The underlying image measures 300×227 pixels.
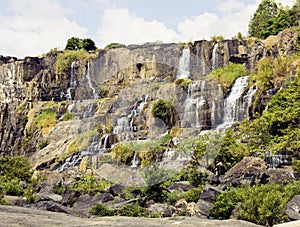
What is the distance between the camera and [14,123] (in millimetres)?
39000

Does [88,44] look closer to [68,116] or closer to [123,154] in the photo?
[68,116]

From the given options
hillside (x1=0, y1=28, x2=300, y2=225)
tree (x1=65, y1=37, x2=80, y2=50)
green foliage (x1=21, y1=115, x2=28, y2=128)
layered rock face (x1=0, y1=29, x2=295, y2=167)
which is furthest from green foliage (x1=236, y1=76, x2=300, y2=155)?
tree (x1=65, y1=37, x2=80, y2=50)

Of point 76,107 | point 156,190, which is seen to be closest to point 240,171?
point 156,190

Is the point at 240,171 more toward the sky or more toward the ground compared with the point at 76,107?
more toward the ground

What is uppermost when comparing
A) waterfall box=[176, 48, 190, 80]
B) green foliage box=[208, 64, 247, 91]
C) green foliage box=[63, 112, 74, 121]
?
waterfall box=[176, 48, 190, 80]

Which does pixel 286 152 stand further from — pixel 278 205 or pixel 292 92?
pixel 278 205

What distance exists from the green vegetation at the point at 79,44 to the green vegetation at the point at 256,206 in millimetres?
36515

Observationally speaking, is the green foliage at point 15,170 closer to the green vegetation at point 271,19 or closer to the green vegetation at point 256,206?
the green vegetation at point 256,206

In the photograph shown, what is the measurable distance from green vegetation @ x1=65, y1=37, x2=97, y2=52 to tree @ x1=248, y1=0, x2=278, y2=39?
16.5 metres

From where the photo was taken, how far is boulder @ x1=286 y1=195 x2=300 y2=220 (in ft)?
30.1

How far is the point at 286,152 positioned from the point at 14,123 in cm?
2772

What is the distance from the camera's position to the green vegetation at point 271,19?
3638 cm

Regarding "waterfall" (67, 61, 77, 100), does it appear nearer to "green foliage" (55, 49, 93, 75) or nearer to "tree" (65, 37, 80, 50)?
"green foliage" (55, 49, 93, 75)

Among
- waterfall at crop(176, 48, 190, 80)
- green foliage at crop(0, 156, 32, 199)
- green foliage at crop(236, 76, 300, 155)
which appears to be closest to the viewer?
green foliage at crop(236, 76, 300, 155)
